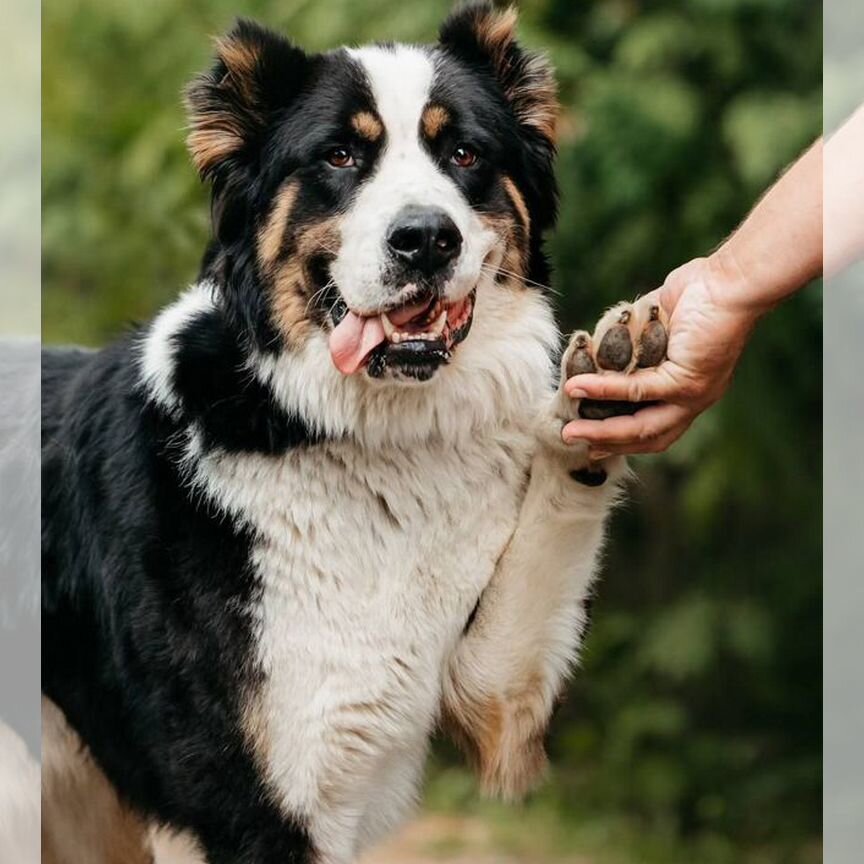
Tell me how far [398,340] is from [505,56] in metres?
0.70

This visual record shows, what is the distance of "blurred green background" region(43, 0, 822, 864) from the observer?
495 centimetres

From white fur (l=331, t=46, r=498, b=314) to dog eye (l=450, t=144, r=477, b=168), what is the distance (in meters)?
0.07

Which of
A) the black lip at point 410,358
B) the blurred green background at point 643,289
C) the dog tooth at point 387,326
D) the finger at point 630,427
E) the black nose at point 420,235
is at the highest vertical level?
the black nose at point 420,235

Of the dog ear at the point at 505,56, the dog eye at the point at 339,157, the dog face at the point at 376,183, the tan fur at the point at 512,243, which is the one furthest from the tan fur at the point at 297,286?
the dog ear at the point at 505,56

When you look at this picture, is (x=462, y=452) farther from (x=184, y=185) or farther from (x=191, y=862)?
(x=184, y=185)

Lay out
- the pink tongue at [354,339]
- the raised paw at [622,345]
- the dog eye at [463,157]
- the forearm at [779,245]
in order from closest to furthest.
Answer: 1. the forearm at [779,245]
2. the raised paw at [622,345]
3. the pink tongue at [354,339]
4. the dog eye at [463,157]

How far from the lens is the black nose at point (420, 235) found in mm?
2559

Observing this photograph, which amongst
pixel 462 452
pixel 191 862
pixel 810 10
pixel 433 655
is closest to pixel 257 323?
pixel 462 452

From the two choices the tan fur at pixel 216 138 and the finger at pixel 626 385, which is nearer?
the finger at pixel 626 385

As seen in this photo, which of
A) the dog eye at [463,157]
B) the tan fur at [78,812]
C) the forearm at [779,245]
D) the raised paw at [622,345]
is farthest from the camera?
the tan fur at [78,812]

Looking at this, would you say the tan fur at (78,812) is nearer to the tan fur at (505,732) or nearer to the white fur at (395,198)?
the tan fur at (505,732)

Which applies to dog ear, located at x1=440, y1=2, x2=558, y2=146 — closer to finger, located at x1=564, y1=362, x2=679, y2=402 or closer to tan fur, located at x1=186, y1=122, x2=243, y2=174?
tan fur, located at x1=186, y1=122, x2=243, y2=174

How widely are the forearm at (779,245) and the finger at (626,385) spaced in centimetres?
18

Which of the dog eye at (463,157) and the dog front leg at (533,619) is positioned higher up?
the dog eye at (463,157)
